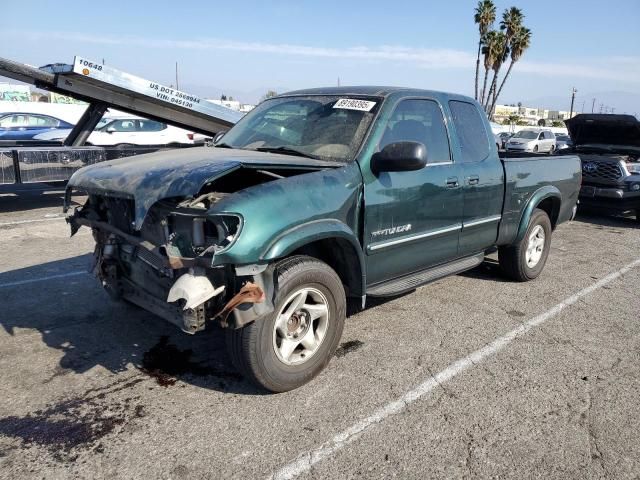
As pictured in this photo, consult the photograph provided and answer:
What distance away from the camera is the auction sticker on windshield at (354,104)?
416 cm

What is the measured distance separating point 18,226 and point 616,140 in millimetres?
11062

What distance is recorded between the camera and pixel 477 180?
4867mm

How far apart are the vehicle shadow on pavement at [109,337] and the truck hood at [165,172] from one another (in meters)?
1.00

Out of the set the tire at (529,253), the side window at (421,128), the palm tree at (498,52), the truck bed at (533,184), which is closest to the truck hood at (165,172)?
the side window at (421,128)

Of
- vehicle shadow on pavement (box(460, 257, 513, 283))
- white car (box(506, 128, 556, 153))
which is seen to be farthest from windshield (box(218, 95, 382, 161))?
white car (box(506, 128, 556, 153))

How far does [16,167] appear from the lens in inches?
364

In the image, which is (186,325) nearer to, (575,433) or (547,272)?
(575,433)

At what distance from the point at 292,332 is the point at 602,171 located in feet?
29.0

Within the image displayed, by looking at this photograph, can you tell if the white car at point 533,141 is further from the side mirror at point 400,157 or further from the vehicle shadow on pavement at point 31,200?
the side mirror at point 400,157

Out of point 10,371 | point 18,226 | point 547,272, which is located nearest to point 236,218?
point 10,371

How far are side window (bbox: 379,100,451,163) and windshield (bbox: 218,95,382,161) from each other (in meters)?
0.21

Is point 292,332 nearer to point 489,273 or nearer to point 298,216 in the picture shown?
point 298,216

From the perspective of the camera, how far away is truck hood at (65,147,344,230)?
3.06 m

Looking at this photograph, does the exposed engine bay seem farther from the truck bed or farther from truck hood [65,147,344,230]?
the truck bed
